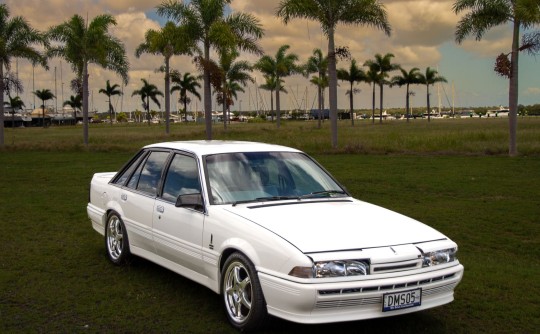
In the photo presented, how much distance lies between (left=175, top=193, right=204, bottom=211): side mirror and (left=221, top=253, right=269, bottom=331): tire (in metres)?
0.67

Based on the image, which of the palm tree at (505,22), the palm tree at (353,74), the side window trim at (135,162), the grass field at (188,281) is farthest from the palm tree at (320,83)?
the side window trim at (135,162)

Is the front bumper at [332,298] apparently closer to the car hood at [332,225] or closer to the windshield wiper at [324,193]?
the car hood at [332,225]

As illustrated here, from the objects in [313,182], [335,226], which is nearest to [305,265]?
[335,226]

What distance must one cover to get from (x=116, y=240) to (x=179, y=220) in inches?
71.4

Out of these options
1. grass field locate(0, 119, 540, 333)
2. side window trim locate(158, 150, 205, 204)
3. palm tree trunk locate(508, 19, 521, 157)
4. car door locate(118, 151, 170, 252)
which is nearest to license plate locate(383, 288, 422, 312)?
grass field locate(0, 119, 540, 333)

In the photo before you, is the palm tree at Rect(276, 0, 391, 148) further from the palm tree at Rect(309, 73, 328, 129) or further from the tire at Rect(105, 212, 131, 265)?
the palm tree at Rect(309, 73, 328, 129)

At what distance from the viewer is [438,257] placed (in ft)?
16.4

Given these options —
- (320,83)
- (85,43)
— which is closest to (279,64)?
(320,83)

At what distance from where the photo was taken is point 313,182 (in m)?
6.33

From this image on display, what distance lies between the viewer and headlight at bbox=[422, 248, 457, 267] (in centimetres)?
489

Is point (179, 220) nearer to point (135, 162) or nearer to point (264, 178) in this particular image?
point (264, 178)

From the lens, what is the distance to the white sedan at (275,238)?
4602 millimetres

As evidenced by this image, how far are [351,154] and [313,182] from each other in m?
21.4

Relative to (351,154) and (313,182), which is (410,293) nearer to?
(313,182)
